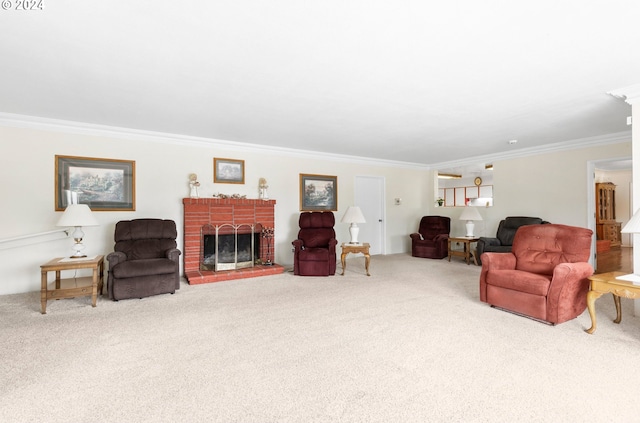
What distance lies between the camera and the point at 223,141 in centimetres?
548

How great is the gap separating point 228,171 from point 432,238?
481cm

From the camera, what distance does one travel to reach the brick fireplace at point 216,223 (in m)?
5.05

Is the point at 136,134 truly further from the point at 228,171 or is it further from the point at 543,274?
the point at 543,274

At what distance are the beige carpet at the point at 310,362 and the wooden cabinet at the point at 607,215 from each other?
20.8 ft

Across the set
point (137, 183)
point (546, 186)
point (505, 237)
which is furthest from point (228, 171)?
point (546, 186)

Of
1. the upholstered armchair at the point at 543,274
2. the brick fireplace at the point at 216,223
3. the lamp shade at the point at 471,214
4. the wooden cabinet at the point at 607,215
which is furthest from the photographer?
the wooden cabinet at the point at 607,215

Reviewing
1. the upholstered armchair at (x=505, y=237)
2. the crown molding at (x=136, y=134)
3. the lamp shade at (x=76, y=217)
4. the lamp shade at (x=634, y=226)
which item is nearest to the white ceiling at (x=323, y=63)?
the crown molding at (x=136, y=134)

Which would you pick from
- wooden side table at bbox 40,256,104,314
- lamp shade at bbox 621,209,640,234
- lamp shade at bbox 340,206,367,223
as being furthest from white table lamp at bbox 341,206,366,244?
wooden side table at bbox 40,256,104,314

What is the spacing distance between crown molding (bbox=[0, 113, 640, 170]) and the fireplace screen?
144 centimetres

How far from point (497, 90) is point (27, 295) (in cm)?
609

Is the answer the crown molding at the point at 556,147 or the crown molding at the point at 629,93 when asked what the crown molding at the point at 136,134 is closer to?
the crown molding at the point at 556,147

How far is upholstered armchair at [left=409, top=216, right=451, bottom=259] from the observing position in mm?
6916

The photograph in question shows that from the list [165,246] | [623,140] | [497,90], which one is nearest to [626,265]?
[623,140]

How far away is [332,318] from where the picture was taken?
323 cm
